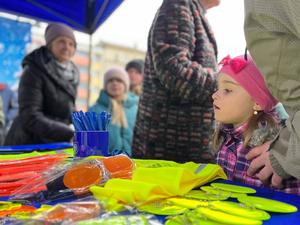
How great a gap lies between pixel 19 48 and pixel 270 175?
12.4 ft

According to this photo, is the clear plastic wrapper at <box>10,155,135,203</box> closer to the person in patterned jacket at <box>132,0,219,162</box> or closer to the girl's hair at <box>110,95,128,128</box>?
the person in patterned jacket at <box>132,0,219,162</box>

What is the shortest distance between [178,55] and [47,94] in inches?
36.8

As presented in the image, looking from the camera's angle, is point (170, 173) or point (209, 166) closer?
point (170, 173)

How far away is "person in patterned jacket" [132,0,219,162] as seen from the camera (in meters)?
1.21

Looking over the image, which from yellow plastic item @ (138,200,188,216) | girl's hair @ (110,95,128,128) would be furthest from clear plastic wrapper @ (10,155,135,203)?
girl's hair @ (110,95,128,128)

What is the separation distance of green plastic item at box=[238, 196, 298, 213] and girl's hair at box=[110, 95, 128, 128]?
2.17m

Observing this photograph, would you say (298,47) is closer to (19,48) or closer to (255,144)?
(255,144)

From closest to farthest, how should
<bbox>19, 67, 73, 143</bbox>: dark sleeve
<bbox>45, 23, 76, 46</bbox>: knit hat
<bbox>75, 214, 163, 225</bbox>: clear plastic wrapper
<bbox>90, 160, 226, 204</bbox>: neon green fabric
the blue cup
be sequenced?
1. <bbox>75, 214, 163, 225</bbox>: clear plastic wrapper
2. <bbox>90, 160, 226, 204</bbox>: neon green fabric
3. the blue cup
4. <bbox>19, 67, 73, 143</bbox>: dark sleeve
5. <bbox>45, 23, 76, 46</bbox>: knit hat

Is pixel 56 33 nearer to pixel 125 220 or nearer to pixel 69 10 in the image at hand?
pixel 69 10

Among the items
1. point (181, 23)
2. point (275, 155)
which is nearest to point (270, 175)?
point (275, 155)

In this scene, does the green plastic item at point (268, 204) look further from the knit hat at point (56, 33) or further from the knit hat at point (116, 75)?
the knit hat at point (116, 75)

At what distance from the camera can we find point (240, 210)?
53 cm

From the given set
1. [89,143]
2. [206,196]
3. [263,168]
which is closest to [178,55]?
[89,143]

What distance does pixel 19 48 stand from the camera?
13.4 ft
